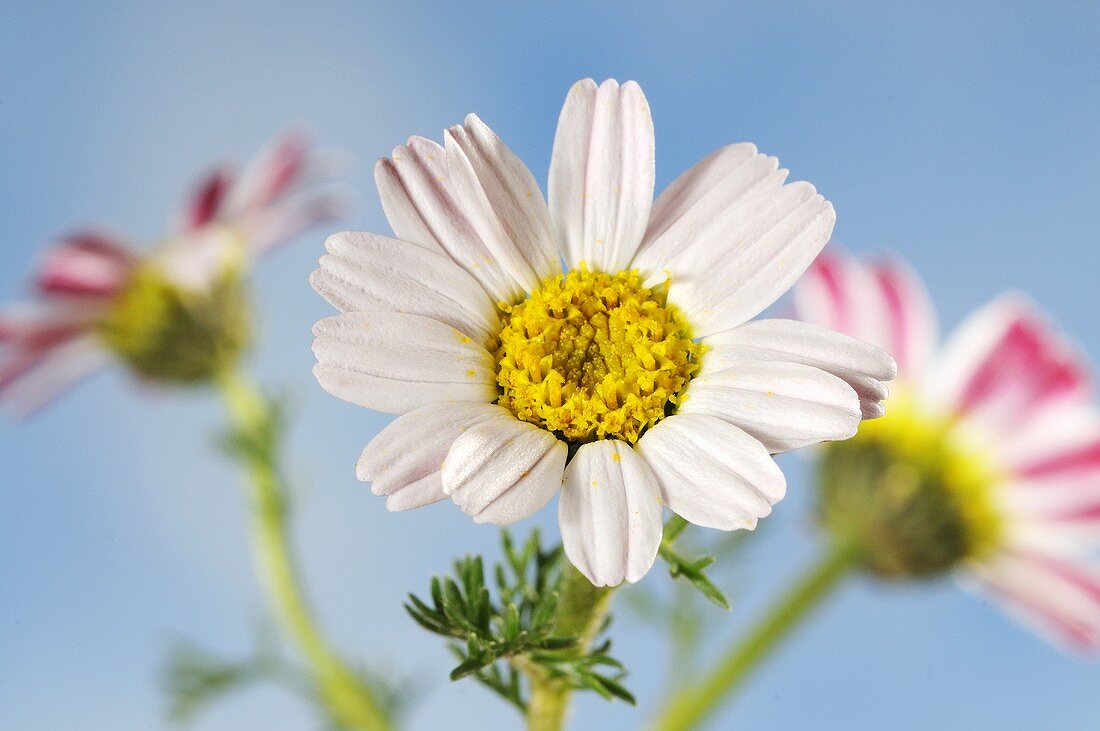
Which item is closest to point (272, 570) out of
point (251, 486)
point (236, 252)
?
point (251, 486)

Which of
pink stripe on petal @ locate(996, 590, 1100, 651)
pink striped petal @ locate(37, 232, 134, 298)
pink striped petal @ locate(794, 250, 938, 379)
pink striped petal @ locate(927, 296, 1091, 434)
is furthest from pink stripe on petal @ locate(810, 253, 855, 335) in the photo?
pink striped petal @ locate(37, 232, 134, 298)

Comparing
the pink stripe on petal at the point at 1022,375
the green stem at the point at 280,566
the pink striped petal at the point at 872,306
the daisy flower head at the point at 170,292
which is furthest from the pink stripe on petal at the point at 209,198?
the pink stripe on petal at the point at 1022,375

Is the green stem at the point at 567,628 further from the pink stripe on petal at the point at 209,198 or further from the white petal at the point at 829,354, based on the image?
the pink stripe on petal at the point at 209,198

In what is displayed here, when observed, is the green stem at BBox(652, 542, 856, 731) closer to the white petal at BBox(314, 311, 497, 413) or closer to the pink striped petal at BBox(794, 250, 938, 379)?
the pink striped petal at BBox(794, 250, 938, 379)

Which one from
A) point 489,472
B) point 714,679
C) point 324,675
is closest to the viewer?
point 489,472

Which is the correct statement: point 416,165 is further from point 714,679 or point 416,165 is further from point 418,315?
point 714,679

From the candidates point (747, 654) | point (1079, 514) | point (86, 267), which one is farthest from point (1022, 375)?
point (86, 267)

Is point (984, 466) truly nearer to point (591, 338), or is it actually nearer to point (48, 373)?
point (591, 338)
